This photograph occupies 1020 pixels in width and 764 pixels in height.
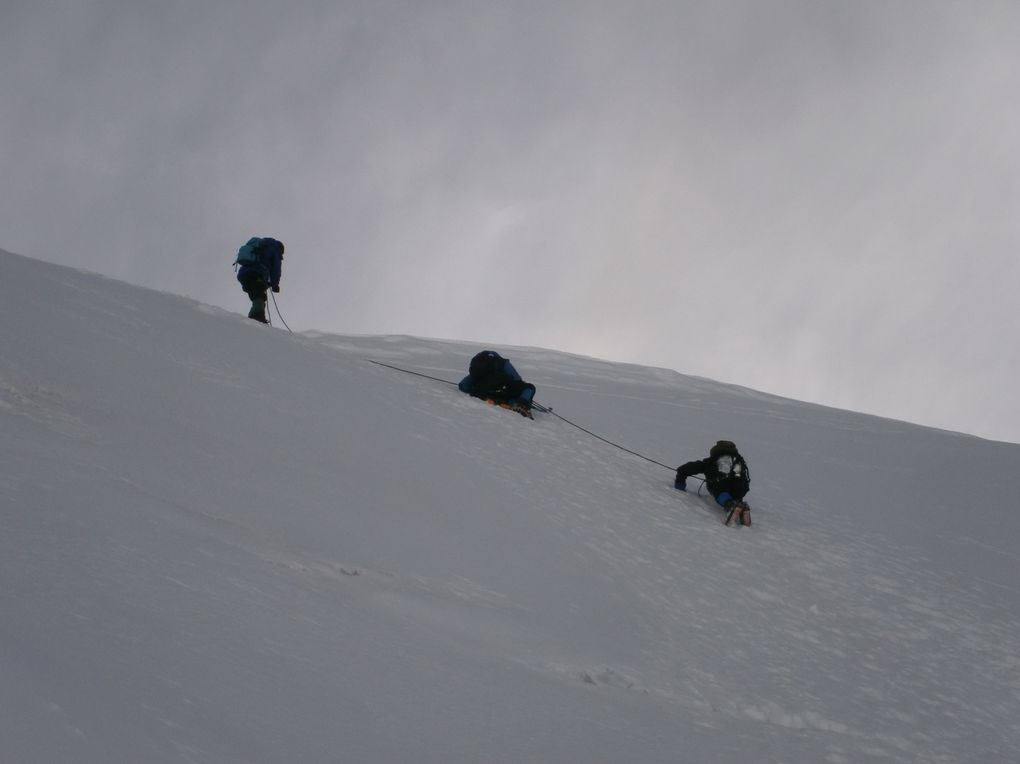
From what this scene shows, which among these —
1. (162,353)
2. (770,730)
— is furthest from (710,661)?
(162,353)

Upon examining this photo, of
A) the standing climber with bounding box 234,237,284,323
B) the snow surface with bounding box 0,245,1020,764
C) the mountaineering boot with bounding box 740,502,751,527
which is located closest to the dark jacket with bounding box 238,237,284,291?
the standing climber with bounding box 234,237,284,323

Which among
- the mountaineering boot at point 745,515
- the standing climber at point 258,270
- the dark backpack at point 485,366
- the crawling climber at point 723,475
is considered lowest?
the mountaineering boot at point 745,515

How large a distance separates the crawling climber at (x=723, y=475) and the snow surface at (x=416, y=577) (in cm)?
17

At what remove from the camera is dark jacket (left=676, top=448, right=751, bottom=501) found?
612cm

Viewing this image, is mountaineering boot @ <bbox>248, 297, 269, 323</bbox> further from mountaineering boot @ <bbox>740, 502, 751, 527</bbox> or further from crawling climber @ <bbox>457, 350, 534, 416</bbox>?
mountaineering boot @ <bbox>740, 502, 751, 527</bbox>

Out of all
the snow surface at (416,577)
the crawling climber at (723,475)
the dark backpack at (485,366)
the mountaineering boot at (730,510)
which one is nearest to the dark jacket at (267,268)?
the snow surface at (416,577)

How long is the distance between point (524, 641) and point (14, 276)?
4.09 metres

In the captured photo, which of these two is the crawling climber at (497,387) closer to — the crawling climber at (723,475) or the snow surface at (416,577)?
the snow surface at (416,577)

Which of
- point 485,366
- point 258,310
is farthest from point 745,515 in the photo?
point 258,310

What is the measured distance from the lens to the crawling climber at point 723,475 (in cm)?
609

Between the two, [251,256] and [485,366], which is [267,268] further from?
[485,366]

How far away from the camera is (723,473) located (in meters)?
6.22

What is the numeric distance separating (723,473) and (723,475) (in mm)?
27

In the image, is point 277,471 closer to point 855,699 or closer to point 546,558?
point 546,558
